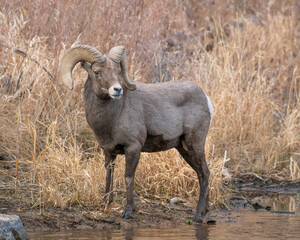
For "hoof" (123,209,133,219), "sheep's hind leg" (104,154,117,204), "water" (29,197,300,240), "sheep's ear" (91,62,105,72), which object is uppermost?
"sheep's ear" (91,62,105,72)

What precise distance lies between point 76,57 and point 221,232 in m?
2.57

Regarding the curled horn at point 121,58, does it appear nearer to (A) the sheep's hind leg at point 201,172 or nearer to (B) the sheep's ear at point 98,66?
(B) the sheep's ear at point 98,66

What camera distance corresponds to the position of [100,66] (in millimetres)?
6742

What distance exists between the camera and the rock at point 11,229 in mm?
5648

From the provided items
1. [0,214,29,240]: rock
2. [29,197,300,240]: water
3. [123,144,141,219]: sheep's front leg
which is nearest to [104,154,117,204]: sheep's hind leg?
[123,144,141,219]: sheep's front leg

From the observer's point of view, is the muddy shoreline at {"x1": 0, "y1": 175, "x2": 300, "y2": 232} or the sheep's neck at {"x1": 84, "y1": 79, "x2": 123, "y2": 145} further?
the sheep's neck at {"x1": 84, "y1": 79, "x2": 123, "y2": 145}

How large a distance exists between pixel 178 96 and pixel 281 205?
7.79ft

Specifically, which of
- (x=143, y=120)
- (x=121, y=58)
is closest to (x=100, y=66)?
(x=121, y=58)

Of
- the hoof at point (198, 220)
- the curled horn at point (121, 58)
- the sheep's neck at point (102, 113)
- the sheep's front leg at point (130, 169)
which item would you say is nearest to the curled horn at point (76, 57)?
the curled horn at point (121, 58)

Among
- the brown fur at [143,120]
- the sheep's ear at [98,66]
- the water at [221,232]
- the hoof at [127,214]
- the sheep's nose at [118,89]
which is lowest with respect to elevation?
the water at [221,232]

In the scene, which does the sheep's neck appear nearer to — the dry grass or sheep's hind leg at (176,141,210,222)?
the dry grass

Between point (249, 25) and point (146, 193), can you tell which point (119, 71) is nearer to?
point (146, 193)

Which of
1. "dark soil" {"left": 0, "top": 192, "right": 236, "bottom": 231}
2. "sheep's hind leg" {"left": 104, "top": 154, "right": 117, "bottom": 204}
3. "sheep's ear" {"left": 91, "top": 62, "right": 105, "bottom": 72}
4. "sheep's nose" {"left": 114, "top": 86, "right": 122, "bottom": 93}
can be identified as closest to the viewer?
"sheep's nose" {"left": 114, "top": 86, "right": 122, "bottom": 93}

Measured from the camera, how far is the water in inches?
247
